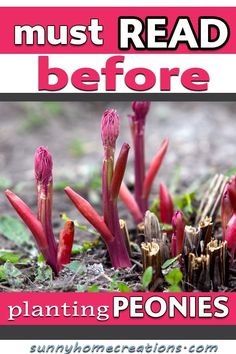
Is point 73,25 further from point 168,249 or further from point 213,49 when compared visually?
point 168,249

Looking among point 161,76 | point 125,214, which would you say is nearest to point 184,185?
point 125,214

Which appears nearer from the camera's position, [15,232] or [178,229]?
[178,229]

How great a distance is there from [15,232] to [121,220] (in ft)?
2.50

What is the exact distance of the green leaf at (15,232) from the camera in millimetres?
4078

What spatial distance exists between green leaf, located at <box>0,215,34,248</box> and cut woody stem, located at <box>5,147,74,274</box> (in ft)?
2.02

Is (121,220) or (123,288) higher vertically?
(121,220)

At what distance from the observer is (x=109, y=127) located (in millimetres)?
3287

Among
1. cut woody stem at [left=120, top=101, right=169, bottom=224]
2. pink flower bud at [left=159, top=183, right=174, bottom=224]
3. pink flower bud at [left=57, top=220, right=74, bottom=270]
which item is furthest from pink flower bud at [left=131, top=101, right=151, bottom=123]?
pink flower bud at [left=57, top=220, right=74, bottom=270]

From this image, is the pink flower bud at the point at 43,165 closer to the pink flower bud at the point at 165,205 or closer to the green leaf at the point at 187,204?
the pink flower bud at the point at 165,205

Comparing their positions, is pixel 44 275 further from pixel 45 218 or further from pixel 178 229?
pixel 178 229

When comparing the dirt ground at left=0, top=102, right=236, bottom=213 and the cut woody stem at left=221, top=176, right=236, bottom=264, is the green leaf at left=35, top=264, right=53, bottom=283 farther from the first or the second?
the dirt ground at left=0, top=102, right=236, bottom=213

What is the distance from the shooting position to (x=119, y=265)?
11.5 ft

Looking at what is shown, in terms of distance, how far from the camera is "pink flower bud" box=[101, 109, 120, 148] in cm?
328
